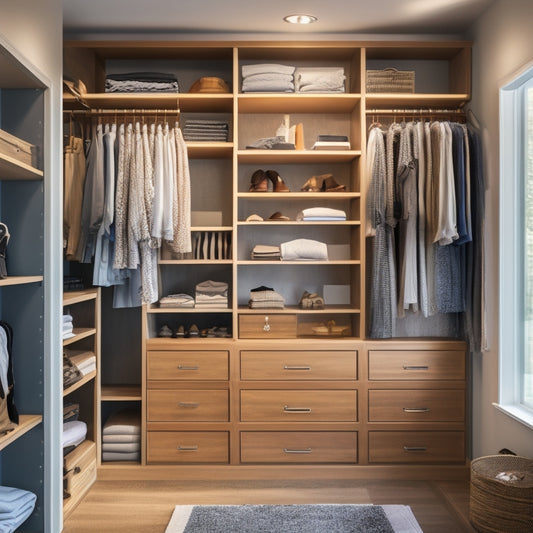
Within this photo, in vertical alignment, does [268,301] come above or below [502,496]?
above

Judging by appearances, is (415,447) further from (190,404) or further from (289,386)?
(190,404)

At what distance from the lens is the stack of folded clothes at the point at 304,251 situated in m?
3.86

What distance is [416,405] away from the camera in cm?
380


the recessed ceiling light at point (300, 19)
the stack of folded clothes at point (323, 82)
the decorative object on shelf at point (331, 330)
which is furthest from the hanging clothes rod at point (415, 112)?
the decorative object on shelf at point (331, 330)

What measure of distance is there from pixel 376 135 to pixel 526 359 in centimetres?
150

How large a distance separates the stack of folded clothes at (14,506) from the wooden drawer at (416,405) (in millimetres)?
1984

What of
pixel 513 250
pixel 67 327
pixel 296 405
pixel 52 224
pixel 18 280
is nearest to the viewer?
pixel 18 280

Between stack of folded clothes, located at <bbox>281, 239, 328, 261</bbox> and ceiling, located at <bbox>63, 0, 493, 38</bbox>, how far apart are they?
4.31 feet

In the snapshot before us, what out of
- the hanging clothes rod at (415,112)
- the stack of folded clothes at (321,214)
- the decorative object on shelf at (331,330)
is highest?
the hanging clothes rod at (415,112)

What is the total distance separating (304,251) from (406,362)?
90 centimetres

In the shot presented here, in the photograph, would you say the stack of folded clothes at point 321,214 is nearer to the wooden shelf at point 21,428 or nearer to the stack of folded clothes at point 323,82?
the stack of folded clothes at point 323,82

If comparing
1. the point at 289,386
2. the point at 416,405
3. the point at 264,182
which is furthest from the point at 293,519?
the point at 264,182

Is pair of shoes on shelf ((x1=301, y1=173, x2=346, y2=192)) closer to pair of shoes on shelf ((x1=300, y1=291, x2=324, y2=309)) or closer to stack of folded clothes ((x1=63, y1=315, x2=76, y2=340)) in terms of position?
pair of shoes on shelf ((x1=300, y1=291, x2=324, y2=309))

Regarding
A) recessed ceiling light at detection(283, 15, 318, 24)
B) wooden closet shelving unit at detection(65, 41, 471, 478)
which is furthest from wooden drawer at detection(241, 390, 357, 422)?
recessed ceiling light at detection(283, 15, 318, 24)
